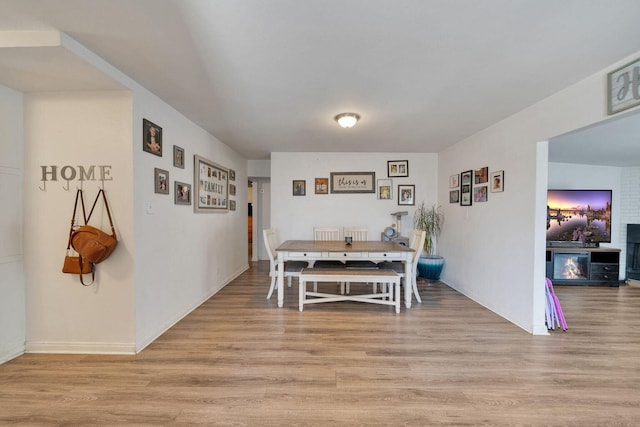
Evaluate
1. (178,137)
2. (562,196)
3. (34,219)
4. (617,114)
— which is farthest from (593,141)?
(34,219)

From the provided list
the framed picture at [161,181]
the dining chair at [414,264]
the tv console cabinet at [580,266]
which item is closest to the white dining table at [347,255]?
the dining chair at [414,264]

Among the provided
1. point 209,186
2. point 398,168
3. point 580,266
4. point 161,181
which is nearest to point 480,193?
point 398,168

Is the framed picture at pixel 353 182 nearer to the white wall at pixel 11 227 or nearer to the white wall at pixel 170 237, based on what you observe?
the white wall at pixel 170 237

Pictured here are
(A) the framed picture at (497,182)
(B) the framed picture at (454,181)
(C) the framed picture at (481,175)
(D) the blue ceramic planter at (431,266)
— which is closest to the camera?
(A) the framed picture at (497,182)

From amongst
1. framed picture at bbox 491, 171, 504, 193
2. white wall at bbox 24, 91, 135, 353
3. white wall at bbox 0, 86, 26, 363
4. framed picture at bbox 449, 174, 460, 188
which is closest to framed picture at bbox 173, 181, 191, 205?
white wall at bbox 24, 91, 135, 353

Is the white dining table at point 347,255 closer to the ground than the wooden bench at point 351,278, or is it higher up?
higher up

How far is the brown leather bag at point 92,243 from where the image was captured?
2.09 m

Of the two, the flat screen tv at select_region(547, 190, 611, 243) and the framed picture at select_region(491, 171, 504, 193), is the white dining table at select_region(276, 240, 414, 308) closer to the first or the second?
the framed picture at select_region(491, 171, 504, 193)

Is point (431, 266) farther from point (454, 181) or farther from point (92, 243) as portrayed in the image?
point (92, 243)

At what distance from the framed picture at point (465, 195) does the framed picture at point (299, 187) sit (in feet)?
8.23

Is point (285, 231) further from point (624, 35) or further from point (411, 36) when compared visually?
point (624, 35)

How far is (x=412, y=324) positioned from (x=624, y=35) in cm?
268

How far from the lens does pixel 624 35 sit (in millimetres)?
1617

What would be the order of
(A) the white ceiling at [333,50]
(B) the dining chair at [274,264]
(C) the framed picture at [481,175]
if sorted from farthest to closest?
1. (B) the dining chair at [274,264]
2. (C) the framed picture at [481,175]
3. (A) the white ceiling at [333,50]
